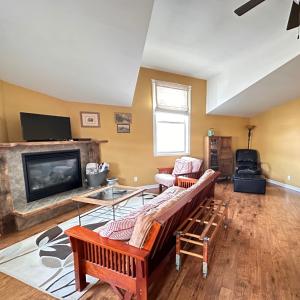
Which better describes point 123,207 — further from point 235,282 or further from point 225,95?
point 225,95

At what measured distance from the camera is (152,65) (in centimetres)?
423

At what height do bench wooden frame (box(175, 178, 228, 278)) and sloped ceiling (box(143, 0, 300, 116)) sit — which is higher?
sloped ceiling (box(143, 0, 300, 116))

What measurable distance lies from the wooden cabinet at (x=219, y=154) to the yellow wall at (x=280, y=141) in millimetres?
1001

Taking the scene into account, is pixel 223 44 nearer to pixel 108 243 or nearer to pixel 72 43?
pixel 72 43

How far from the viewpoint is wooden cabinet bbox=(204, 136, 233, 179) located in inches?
201

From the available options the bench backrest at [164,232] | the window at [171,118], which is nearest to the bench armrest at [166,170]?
the window at [171,118]

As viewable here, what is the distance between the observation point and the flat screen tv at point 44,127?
283cm

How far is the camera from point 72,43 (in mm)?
2361

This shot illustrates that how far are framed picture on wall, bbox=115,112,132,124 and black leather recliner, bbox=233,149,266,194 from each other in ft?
9.45

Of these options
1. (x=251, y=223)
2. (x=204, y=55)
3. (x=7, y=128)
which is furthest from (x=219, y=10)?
(x=7, y=128)

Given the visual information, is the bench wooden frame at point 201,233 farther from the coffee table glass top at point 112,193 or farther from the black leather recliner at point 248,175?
the black leather recliner at point 248,175

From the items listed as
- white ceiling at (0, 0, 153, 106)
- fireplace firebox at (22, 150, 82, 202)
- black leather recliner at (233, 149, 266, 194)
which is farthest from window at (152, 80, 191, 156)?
fireplace firebox at (22, 150, 82, 202)

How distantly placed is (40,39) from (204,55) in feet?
9.36

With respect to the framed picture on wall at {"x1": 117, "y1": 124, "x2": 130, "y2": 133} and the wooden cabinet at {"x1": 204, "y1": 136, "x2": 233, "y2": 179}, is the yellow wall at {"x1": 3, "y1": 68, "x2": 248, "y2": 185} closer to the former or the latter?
the framed picture on wall at {"x1": 117, "y1": 124, "x2": 130, "y2": 133}
